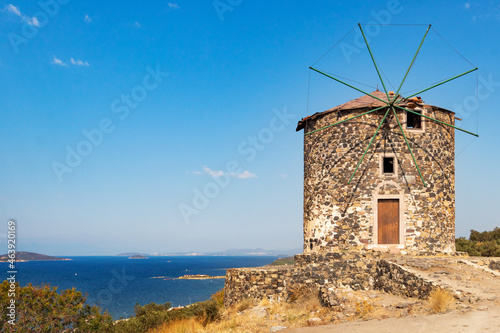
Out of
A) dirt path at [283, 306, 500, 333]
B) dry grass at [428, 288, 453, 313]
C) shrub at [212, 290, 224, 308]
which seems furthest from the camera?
shrub at [212, 290, 224, 308]

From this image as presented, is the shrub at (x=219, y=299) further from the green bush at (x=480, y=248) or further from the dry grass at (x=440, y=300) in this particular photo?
the green bush at (x=480, y=248)

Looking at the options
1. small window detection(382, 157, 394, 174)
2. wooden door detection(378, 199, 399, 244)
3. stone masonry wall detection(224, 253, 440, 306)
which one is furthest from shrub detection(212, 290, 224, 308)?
small window detection(382, 157, 394, 174)

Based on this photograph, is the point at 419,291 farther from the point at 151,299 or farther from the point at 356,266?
the point at 151,299

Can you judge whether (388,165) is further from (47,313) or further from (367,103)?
(47,313)

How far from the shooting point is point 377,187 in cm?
1484

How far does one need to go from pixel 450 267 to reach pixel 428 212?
323 cm

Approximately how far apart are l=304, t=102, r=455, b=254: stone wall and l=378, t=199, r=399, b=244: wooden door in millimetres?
175

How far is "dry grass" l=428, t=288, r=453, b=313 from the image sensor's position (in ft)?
28.9

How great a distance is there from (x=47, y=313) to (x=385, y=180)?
1307cm

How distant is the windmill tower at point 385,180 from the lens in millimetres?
14695

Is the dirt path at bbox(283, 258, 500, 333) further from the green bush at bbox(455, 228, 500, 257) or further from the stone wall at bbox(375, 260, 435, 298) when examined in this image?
the green bush at bbox(455, 228, 500, 257)

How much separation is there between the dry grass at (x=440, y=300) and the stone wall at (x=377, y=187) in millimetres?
5163

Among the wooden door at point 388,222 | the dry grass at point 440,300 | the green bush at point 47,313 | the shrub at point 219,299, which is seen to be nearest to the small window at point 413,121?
the wooden door at point 388,222

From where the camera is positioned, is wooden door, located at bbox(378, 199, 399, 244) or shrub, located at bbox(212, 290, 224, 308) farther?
shrub, located at bbox(212, 290, 224, 308)
